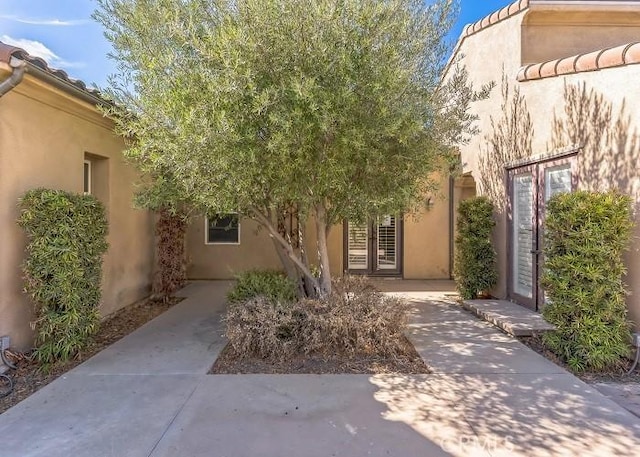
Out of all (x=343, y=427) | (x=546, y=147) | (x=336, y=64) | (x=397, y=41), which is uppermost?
(x=397, y=41)

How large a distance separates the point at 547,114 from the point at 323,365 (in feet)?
17.5

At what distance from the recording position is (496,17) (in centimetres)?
830

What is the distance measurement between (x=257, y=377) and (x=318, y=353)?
36.0 inches

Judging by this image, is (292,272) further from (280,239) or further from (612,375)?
(612,375)

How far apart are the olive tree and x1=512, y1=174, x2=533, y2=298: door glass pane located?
3038 millimetres

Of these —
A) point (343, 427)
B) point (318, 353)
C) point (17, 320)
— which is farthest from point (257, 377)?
point (17, 320)

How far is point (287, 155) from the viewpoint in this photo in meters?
4.54

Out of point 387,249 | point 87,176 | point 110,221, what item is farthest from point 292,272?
point 387,249

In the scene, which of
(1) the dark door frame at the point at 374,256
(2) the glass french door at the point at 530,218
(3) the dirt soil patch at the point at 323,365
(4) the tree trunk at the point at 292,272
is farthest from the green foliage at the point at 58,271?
(1) the dark door frame at the point at 374,256

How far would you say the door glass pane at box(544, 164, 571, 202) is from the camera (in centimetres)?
633

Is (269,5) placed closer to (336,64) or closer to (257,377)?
(336,64)

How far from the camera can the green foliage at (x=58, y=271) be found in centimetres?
478

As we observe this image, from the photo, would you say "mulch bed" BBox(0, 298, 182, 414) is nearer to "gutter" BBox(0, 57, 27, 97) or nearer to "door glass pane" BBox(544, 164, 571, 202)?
"gutter" BBox(0, 57, 27, 97)

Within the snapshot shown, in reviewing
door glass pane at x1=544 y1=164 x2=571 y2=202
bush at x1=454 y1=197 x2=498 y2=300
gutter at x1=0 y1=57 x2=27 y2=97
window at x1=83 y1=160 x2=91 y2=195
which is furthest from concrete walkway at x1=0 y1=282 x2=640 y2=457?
gutter at x1=0 y1=57 x2=27 y2=97
